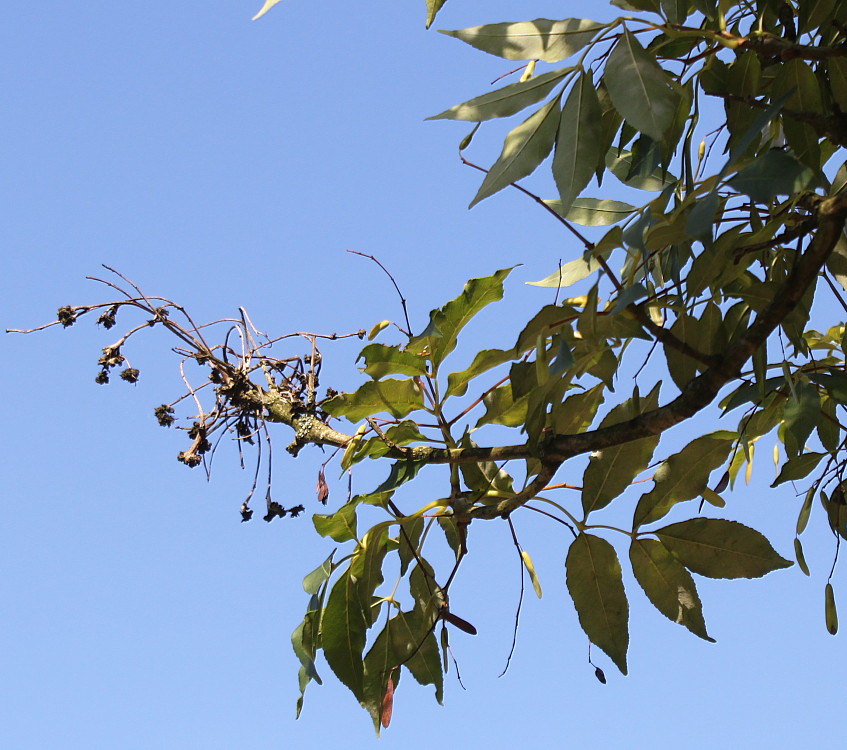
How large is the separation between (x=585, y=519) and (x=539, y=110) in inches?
16.4

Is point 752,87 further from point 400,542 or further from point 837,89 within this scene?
point 400,542

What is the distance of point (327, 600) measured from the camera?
3.34ft

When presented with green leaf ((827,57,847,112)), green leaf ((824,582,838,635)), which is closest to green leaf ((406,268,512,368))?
green leaf ((827,57,847,112))

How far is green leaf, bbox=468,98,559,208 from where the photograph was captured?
81cm

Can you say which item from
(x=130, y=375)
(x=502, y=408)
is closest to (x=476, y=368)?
(x=502, y=408)

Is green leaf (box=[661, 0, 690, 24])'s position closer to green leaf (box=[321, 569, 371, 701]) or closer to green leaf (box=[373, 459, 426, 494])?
green leaf (box=[373, 459, 426, 494])

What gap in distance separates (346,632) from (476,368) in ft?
1.04

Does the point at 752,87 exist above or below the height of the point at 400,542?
above

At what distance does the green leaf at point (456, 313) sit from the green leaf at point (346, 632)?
263 millimetres

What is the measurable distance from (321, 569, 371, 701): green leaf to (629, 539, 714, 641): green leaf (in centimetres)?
29

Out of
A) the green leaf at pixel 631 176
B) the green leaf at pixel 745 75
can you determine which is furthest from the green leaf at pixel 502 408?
the green leaf at pixel 745 75

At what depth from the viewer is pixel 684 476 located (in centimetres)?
97

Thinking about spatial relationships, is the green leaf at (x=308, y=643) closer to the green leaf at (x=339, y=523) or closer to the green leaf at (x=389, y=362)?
the green leaf at (x=339, y=523)

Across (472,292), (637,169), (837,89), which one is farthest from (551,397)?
(837,89)
